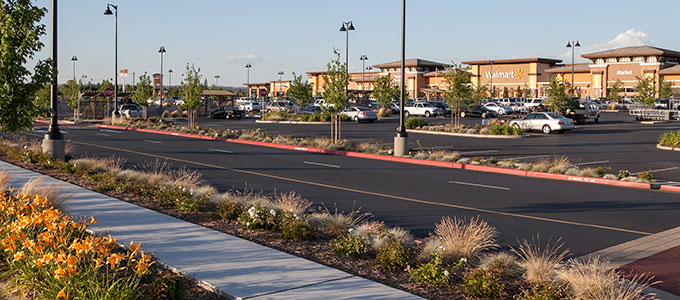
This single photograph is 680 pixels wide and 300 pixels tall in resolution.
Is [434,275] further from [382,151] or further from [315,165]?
[382,151]

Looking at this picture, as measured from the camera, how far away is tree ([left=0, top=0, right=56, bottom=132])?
1240 cm

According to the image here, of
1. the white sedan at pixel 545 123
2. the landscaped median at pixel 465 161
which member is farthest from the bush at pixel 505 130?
the landscaped median at pixel 465 161

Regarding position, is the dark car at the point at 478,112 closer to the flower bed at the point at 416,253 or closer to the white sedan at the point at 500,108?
the white sedan at the point at 500,108

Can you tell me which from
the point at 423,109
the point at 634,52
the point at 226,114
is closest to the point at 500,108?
the point at 423,109

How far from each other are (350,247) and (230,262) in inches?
60.9

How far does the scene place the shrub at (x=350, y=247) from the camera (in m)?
8.30

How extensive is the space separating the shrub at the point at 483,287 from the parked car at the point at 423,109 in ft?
175

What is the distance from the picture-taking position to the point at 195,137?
36.6 meters

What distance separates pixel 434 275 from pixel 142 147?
75.2 feet

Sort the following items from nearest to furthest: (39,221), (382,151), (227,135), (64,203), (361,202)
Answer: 1. (39,221)
2. (64,203)
3. (361,202)
4. (382,151)
5. (227,135)

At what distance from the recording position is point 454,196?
14.5 m

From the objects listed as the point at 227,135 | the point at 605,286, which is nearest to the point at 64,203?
the point at 605,286

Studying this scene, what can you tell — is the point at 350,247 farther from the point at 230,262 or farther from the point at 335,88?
the point at 335,88

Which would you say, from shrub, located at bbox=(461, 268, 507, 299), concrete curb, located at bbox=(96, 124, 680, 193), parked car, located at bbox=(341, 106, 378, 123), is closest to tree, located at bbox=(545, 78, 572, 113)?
parked car, located at bbox=(341, 106, 378, 123)
